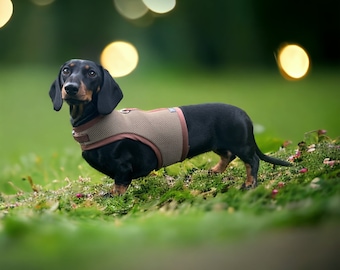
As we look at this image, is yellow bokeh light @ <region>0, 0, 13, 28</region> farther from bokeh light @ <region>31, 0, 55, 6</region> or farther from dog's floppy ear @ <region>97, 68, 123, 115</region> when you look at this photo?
dog's floppy ear @ <region>97, 68, 123, 115</region>

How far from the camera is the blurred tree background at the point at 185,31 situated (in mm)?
1321

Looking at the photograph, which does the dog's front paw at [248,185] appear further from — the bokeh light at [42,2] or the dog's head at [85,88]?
the bokeh light at [42,2]

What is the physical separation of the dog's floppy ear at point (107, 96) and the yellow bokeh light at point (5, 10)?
526 mm

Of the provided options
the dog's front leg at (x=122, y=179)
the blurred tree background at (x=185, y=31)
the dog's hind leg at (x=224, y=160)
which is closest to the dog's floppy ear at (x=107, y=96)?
the dog's front leg at (x=122, y=179)

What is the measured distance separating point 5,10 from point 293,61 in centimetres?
80

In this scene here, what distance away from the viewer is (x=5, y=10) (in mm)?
1655

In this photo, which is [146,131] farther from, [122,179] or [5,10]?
[5,10]

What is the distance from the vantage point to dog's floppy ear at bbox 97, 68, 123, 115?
1235mm

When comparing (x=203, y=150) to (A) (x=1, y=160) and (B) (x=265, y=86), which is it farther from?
(A) (x=1, y=160)

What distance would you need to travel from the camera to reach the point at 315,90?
55.8 inches

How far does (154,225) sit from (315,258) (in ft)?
0.62

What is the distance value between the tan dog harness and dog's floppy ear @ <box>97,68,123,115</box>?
0.02 metres

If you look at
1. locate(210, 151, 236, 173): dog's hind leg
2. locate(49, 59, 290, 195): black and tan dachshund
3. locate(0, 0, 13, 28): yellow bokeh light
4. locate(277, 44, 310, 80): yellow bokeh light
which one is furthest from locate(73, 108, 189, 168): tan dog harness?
locate(0, 0, 13, 28): yellow bokeh light

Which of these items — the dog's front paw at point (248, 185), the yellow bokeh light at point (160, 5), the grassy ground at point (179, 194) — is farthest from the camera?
the yellow bokeh light at point (160, 5)
